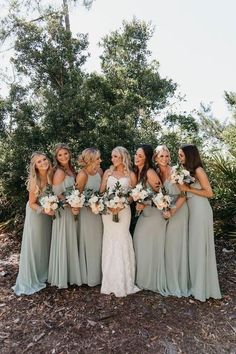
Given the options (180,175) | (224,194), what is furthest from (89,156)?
(224,194)

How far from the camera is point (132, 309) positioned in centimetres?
524

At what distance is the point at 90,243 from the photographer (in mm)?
5867

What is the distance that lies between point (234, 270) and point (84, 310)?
126 inches

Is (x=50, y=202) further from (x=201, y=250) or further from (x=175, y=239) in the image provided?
(x=201, y=250)

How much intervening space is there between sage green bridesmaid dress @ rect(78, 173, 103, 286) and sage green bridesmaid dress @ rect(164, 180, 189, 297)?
1.10 m

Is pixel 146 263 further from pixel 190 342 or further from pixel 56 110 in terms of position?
pixel 56 110

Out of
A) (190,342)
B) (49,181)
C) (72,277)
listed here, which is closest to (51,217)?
(49,181)

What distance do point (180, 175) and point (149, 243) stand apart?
1.25 metres

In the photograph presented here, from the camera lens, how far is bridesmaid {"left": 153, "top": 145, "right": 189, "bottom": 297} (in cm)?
564

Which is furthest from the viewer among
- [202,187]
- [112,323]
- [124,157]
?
[124,157]

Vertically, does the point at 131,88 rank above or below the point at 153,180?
above

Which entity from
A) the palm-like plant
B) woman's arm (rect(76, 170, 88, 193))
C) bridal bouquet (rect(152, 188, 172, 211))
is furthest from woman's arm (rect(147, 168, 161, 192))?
the palm-like plant

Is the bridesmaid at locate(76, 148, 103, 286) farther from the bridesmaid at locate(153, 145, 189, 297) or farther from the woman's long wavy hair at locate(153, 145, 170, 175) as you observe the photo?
the bridesmaid at locate(153, 145, 189, 297)

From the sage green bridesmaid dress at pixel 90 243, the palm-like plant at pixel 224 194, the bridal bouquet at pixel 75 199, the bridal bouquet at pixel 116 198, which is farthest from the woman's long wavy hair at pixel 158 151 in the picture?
the palm-like plant at pixel 224 194
